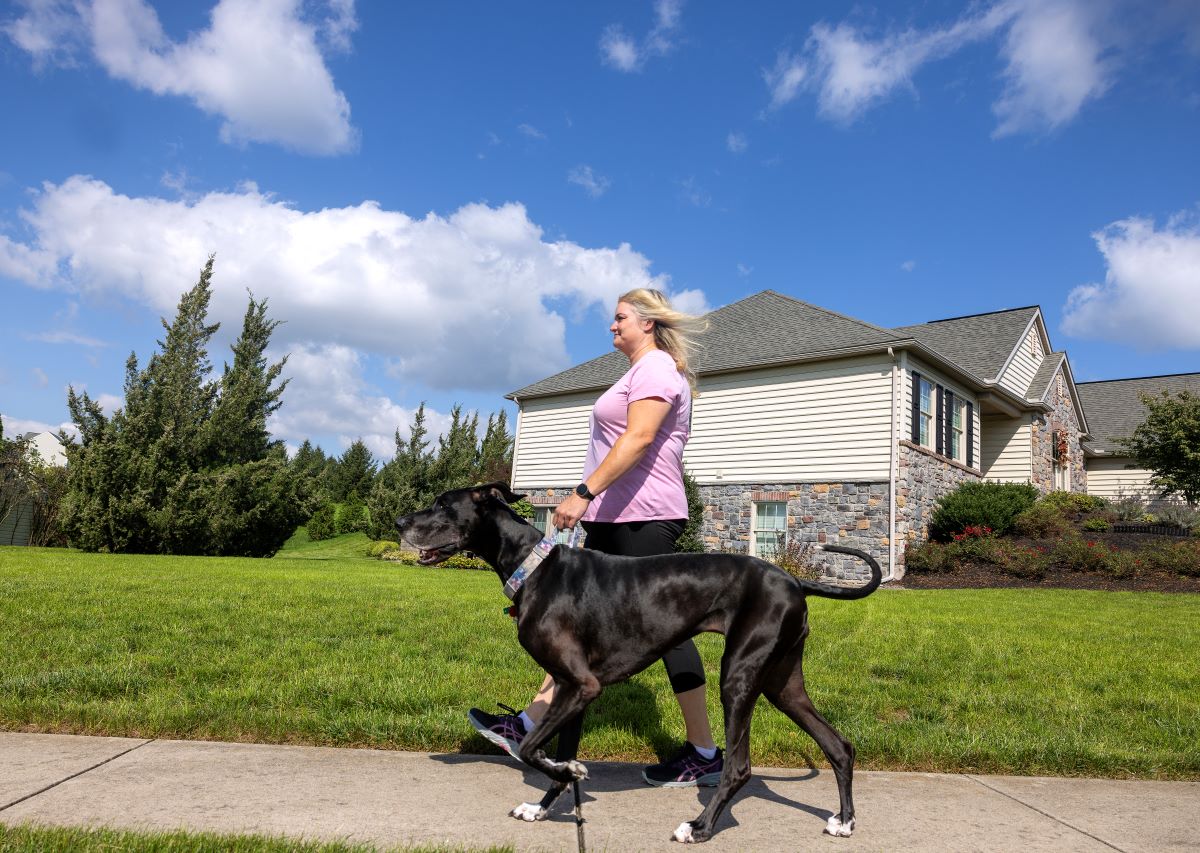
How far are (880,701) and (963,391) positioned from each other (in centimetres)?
1652

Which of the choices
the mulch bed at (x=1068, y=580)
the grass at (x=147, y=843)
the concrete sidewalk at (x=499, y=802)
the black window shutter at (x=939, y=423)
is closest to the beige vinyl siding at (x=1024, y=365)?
the black window shutter at (x=939, y=423)

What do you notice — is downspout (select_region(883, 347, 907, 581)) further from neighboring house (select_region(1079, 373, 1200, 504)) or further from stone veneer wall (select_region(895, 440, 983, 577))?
neighboring house (select_region(1079, 373, 1200, 504))

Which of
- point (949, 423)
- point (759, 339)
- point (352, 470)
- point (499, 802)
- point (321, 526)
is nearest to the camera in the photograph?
point (499, 802)

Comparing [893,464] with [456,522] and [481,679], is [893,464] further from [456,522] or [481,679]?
[456,522]

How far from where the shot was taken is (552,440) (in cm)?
2353

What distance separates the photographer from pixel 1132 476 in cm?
2666

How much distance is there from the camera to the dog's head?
3408 millimetres

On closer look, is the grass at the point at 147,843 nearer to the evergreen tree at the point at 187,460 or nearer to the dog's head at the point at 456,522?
the dog's head at the point at 456,522

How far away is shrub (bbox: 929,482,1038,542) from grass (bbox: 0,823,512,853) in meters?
16.8

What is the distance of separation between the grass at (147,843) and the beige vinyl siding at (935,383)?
51.9ft

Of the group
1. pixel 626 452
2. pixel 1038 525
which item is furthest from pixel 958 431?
pixel 626 452

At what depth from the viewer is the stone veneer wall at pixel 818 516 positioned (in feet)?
54.9

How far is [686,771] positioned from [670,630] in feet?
2.93

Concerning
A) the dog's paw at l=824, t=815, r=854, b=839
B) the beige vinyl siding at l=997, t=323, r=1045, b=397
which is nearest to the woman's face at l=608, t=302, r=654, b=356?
the dog's paw at l=824, t=815, r=854, b=839
